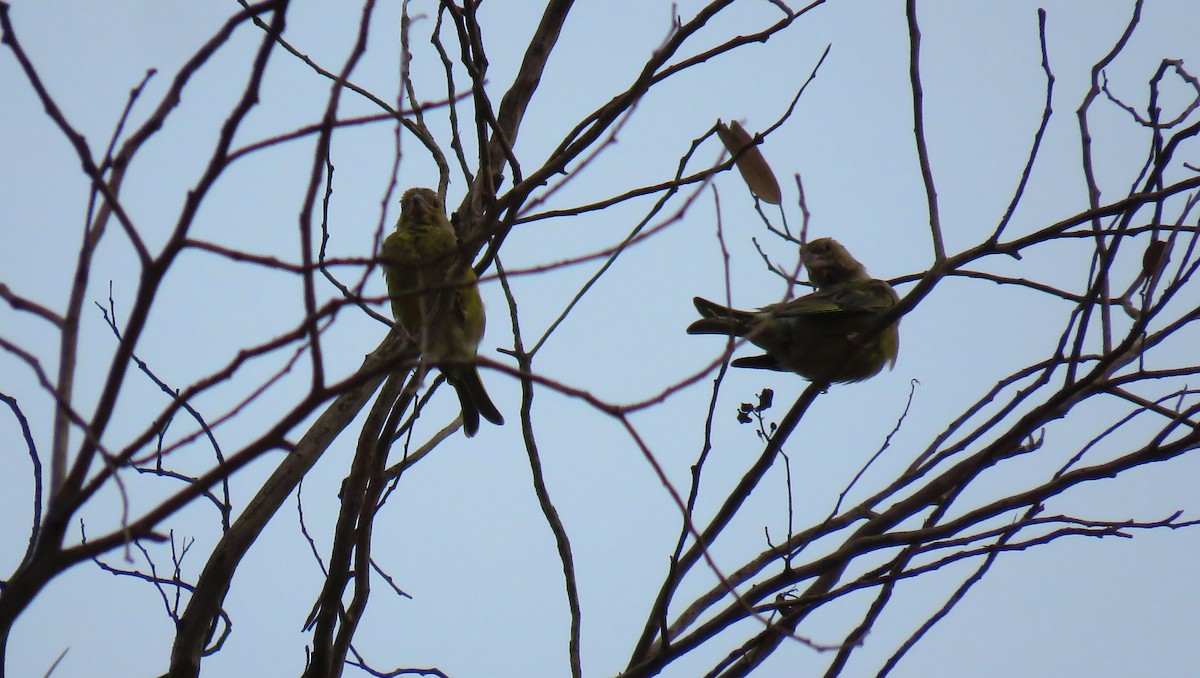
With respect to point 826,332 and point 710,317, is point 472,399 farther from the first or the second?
point 826,332

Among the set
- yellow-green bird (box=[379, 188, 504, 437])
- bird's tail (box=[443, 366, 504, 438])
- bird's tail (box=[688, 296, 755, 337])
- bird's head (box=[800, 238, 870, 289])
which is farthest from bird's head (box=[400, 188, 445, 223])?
bird's head (box=[800, 238, 870, 289])

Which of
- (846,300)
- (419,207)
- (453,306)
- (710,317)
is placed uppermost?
(419,207)

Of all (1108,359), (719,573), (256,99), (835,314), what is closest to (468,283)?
(256,99)

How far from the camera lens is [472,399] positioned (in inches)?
205

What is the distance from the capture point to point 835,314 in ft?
15.4

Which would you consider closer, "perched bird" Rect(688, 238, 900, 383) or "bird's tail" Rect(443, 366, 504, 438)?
"perched bird" Rect(688, 238, 900, 383)

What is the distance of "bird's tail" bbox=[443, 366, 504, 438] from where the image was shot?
5011 millimetres

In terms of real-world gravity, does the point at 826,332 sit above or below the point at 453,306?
below

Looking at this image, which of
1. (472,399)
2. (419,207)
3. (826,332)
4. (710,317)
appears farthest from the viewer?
(419,207)

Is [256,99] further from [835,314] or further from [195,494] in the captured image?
[835,314]

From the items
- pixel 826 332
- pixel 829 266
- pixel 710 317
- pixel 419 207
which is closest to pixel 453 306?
pixel 419 207

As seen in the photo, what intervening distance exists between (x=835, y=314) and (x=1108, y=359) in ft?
6.46

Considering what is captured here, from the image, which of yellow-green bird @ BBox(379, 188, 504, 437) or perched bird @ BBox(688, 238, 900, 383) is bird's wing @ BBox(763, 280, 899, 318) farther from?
yellow-green bird @ BBox(379, 188, 504, 437)

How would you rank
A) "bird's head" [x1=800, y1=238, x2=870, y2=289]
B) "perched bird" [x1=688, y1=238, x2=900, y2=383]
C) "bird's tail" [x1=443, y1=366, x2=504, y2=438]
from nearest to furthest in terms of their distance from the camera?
1. "perched bird" [x1=688, y1=238, x2=900, y2=383]
2. "bird's tail" [x1=443, y1=366, x2=504, y2=438]
3. "bird's head" [x1=800, y1=238, x2=870, y2=289]
